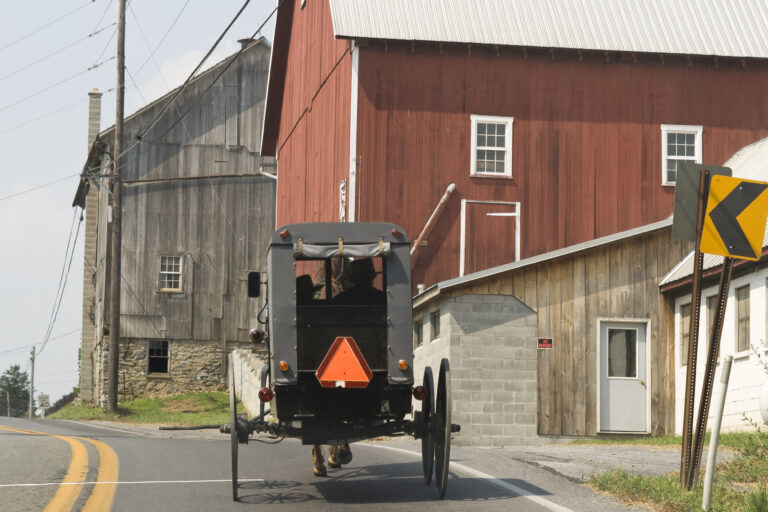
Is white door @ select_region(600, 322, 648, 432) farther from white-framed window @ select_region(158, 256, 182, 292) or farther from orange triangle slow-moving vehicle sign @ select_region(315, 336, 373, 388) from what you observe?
white-framed window @ select_region(158, 256, 182, 292)

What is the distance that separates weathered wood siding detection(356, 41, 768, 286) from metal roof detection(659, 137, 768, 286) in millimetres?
667

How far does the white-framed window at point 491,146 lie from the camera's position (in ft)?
91.6

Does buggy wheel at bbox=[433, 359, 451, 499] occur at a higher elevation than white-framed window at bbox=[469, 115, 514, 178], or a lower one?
lower

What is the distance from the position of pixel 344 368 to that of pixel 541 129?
1896 cm

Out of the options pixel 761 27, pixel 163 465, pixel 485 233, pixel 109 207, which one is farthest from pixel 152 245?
pixel 163 465

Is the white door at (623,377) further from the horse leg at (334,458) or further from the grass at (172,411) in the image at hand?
the grass at (172,411)

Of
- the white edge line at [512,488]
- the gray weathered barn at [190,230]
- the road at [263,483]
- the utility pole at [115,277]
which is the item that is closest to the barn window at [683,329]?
the road at [263,483]

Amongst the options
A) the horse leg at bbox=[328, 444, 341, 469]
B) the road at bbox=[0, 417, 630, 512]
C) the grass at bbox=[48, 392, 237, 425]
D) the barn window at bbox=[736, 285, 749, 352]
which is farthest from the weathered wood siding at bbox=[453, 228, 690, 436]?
the grass at bbox=[48, 392, 237, 425]

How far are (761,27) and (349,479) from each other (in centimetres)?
2181

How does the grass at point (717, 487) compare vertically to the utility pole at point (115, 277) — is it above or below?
below

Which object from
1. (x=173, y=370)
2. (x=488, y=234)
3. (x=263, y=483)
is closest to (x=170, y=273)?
(x=173, y=370)

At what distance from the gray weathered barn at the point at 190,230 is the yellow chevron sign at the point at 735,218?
31453 mm

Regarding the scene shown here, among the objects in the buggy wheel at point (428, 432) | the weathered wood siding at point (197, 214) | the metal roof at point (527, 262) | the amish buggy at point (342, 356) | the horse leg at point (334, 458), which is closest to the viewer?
the amish buggy at point (342, 356)

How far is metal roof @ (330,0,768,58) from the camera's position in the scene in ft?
92.0
